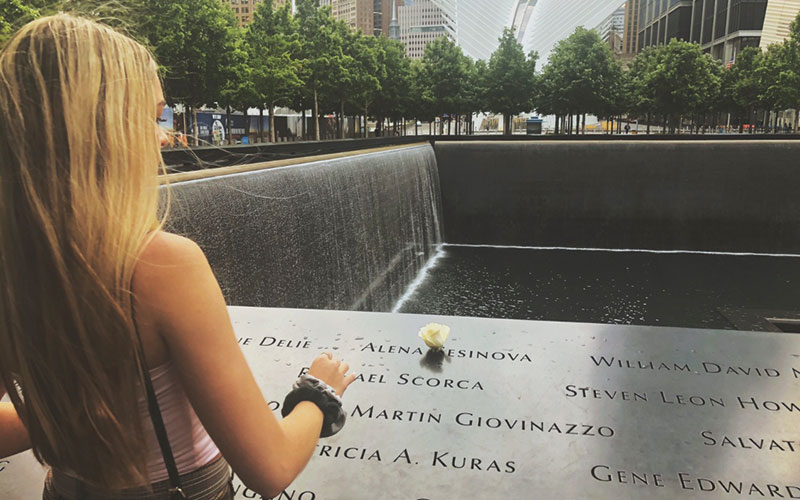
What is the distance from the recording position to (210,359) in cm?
92

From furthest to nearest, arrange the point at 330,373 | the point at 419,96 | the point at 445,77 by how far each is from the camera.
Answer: the point at 419,96
the point at 445,77
the point at 330,373

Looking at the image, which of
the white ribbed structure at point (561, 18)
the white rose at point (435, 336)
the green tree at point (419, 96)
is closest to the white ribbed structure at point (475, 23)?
the white ribbed structure at point (561, 18)

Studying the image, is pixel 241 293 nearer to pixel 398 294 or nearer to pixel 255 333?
pixel 255 333

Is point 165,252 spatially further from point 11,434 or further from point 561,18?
point 561,18

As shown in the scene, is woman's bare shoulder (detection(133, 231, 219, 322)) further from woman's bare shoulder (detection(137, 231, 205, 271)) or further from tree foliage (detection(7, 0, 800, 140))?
tree foliage (detection(7, 0, 800, 140))

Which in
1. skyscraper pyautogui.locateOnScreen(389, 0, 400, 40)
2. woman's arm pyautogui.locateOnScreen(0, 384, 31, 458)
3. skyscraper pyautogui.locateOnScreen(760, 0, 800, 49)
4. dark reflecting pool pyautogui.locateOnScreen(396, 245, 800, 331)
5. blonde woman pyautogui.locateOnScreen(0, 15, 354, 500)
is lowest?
dark reflecting pool pyautogui.locateOnScreen(396, 245, 800, 331)

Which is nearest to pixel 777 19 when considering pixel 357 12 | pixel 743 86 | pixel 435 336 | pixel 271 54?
pixel 743 86

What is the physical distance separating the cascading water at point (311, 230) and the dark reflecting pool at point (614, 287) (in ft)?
3.14

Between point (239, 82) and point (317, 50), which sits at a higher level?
point (317, 50)

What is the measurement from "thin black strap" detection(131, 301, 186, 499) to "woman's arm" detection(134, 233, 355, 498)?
5 cm

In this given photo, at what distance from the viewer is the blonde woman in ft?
2.90

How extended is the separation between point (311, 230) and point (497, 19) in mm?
55800

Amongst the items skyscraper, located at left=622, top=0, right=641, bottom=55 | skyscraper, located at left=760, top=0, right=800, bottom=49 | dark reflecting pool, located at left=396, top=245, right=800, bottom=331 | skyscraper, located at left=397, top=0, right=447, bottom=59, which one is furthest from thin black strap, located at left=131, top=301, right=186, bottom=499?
skyscraper, located at left=622, top=0, right=641, bottom=55

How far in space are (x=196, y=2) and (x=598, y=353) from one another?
19451mm
